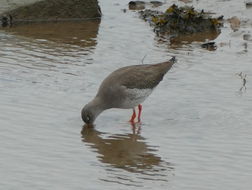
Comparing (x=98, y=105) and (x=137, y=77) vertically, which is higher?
(x=137, y=77)

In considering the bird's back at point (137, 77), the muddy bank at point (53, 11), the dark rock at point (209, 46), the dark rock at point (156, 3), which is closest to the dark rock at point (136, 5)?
the dark rock at point (156, 3)

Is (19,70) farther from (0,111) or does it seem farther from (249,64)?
(249,64)

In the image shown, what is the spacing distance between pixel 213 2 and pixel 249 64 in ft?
20.6

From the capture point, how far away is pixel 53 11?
56.5 feet

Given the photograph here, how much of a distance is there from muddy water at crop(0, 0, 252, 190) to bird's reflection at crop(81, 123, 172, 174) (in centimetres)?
1

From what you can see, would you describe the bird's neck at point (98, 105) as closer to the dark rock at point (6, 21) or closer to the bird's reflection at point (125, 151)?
the bird's reflection at point (125, 151)

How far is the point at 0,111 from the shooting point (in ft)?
34.8

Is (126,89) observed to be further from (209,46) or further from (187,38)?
(187,38)

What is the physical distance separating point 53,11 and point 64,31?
1258 mm

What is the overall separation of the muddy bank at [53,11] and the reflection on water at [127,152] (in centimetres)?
693

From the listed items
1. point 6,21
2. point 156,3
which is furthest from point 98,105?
point 156,3

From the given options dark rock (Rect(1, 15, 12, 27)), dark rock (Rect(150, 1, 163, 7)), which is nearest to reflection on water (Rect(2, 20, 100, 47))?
dark rock (Rect(1, 15, 12, 27))

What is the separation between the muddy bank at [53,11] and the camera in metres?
16.8

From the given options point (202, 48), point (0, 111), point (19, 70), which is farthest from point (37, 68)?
point (202, 48)
